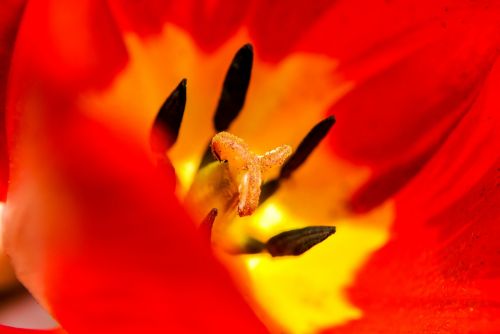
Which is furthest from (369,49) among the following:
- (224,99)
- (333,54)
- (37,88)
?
(37,88)

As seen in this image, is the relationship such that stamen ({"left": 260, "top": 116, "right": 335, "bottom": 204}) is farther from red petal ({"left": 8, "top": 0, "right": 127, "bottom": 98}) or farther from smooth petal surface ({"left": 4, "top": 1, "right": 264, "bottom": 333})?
smooth petal surface ({"left": 4, "top": 1, "right": 264, "bottom": 333})

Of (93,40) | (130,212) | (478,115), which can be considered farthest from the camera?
(478,115)

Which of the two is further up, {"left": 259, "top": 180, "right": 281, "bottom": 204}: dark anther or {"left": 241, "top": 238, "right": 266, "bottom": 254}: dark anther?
{"left": 259, "top": 180, "right": 281, "bottom": 204}: dark anther

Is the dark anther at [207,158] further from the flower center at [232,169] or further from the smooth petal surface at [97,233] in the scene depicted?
the smooth petal surface at [97,233]

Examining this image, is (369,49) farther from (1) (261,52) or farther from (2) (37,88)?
(2) (37,88)

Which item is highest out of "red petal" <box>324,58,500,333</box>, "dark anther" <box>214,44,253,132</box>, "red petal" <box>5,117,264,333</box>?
"dark anther" <box>214,44,253,132</box>

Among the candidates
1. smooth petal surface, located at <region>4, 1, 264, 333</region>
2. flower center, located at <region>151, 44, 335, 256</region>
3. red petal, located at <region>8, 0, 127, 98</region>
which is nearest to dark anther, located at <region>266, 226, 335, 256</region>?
flower center, located at <region>151, 44, 335, 256</region>
